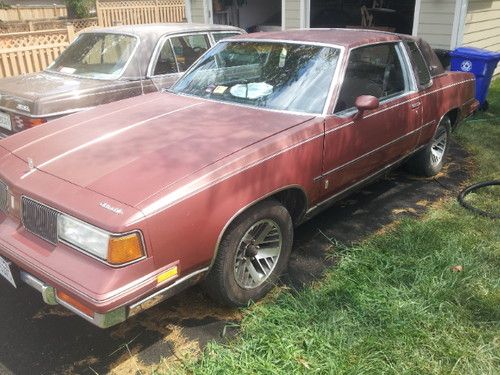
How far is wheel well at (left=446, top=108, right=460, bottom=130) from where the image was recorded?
5.46 meters

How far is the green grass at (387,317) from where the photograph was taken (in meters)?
2.58

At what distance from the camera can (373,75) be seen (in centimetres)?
417

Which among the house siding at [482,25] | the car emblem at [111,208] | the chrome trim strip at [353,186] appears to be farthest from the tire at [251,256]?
the house siding at [482,25]

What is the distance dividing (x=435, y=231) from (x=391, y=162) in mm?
804

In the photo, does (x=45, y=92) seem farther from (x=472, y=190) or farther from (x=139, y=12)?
(x=139, y=12)

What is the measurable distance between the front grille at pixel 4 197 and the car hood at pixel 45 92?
73.8 inches

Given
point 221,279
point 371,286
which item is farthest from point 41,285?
point 371,286

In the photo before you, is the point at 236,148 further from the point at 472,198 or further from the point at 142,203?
the point at 472,198

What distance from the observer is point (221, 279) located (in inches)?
113

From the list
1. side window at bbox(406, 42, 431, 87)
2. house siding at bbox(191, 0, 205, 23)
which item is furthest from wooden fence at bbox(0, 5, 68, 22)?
side window at bbox(406, 42, 431, 87)

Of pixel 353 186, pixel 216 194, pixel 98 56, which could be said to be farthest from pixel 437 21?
pixel 216 194

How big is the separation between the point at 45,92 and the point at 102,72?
0.84 m

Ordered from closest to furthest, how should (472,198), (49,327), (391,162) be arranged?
(49,327) → (391,162) → (472,198)

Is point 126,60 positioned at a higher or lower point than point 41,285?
higher
